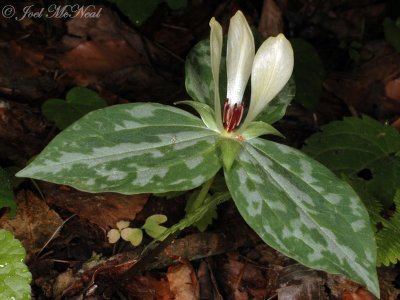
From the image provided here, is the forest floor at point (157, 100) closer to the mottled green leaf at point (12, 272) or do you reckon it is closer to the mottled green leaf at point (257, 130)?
the mottled green leaf at point (12, 272)

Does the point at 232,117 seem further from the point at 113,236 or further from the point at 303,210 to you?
the point at 113,236

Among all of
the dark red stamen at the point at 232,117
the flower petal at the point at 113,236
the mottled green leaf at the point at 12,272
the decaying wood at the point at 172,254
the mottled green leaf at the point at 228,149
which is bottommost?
the decaying wood at the point at 172,254

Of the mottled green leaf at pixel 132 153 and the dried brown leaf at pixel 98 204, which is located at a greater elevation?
the mottled green leaf at pixel 132 153

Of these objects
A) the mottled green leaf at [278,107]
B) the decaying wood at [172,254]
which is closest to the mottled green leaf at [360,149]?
the decaying wood at [172,254]

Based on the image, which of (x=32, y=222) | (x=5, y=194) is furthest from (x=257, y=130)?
(x=32, y=222)

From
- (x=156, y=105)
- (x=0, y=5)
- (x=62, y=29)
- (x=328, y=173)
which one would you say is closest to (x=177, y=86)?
(x=62, y=29)

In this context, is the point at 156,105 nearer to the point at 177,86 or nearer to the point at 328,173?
the point at 328,173
